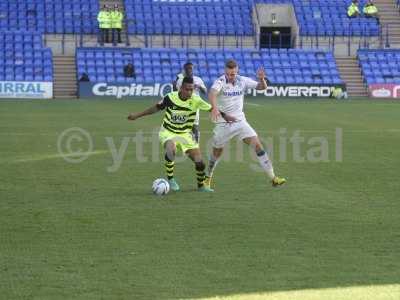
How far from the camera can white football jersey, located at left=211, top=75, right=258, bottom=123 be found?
47.1ft

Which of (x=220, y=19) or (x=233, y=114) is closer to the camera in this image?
(x=233, y=114)

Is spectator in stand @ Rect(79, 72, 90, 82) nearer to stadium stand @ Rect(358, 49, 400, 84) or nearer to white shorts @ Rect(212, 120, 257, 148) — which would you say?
stadium stand @ Rect(358, 49, 400, 84)

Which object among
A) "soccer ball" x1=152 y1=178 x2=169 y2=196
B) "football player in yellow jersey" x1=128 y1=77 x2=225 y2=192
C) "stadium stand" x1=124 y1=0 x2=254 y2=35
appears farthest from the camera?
"stadium stand" x1=124 y1=0 x2=254 y2=35

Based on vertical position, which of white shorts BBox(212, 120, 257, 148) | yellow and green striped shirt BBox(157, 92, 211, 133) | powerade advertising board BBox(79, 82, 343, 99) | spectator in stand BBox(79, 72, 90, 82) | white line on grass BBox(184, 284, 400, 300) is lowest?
powerade advertising board BBox(79, 82, 343, 99)

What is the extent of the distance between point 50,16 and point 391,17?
1844 cm

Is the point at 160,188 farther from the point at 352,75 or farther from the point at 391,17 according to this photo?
the point at 391,17

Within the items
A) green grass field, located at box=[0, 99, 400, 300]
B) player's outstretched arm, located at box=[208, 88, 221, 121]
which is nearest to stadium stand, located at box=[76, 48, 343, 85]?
green grass field, located at box=[0, 99, 400, 300]

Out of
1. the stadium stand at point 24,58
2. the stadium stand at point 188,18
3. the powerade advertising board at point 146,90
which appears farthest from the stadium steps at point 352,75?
the stadium stand at point 24,58

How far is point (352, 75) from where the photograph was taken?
49.0m

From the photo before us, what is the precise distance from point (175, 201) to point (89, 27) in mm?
38306

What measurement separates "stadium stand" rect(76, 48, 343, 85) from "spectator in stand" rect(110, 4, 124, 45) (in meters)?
1.21

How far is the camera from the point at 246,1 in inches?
2103

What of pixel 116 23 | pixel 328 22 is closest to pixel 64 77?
pixel 116 23

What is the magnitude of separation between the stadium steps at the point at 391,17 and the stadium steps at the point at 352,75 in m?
3.29
